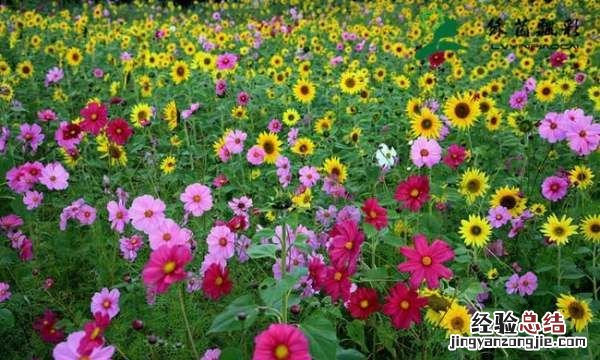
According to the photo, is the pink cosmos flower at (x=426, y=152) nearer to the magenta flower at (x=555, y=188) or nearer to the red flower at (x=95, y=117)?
the magenta flower at (x=555, y=188)

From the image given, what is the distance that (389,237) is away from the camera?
2033mm

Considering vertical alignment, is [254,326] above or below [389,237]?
below

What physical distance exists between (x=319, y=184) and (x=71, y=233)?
135cm

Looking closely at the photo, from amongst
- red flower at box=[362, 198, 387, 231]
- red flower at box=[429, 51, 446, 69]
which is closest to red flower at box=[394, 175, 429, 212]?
red flower at box=[362, 198, 387, 231]

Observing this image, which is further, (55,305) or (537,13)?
(537,13)

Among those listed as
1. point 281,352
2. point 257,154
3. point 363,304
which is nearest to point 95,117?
point 257,154

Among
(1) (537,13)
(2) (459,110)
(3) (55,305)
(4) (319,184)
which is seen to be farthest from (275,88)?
(1) (537,13)

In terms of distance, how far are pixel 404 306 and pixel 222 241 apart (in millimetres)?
692

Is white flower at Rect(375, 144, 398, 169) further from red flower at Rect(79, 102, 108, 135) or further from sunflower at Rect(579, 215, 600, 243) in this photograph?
red flower at Rect(79, 102, 108, 135)

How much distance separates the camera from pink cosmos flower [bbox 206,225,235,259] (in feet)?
6.75

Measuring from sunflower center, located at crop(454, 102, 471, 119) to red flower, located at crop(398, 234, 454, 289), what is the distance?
1.45m

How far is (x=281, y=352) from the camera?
1.31 meters

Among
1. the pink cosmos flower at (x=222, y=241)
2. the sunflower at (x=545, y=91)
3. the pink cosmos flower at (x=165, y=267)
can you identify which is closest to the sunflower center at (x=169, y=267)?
the pink cosmos flower at (x=165, y=267)

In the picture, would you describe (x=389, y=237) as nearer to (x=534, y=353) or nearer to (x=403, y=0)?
(x=534, y=353)
